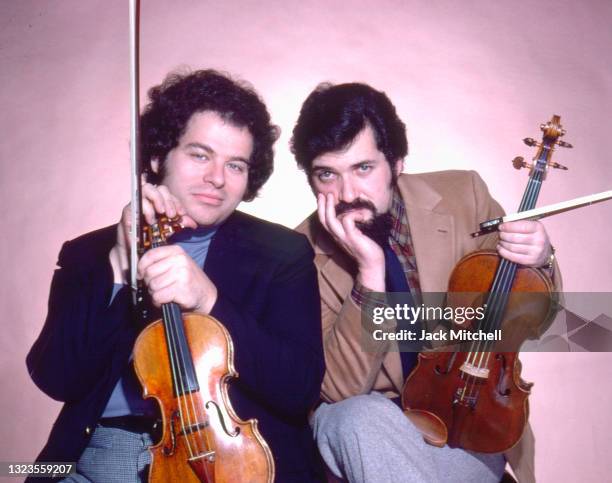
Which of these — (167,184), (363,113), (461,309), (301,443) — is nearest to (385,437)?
(301,443)

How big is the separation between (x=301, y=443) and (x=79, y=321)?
65 centimetres

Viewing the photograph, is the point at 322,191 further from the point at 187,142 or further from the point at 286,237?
the point at 187,142

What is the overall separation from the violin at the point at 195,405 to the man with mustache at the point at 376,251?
0.33 m

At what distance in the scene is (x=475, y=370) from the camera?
4.93 feet

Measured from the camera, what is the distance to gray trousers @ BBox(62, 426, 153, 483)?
58.4 inches

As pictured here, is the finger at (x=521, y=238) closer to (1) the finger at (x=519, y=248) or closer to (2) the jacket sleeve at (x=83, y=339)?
(1) the finger at (x=519, y=248)

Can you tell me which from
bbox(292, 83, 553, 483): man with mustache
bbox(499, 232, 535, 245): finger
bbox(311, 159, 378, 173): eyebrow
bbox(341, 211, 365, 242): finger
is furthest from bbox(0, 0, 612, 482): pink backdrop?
bbox(499, 232, 535, 245): finger

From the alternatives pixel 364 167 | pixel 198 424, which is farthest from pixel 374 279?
pixel 198 424

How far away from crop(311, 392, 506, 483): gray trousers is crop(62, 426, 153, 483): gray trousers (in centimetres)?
47

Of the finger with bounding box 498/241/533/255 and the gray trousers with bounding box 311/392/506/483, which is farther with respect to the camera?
the finger with bounding box 498/241/533/255

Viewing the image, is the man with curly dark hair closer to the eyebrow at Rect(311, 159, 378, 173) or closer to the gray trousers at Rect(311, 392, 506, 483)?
the gray trousers at Rect(311, 392, 506, 483)

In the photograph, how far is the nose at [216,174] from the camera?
1.66 meters

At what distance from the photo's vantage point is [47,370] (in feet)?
4.81

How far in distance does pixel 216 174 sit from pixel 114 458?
804 mm
